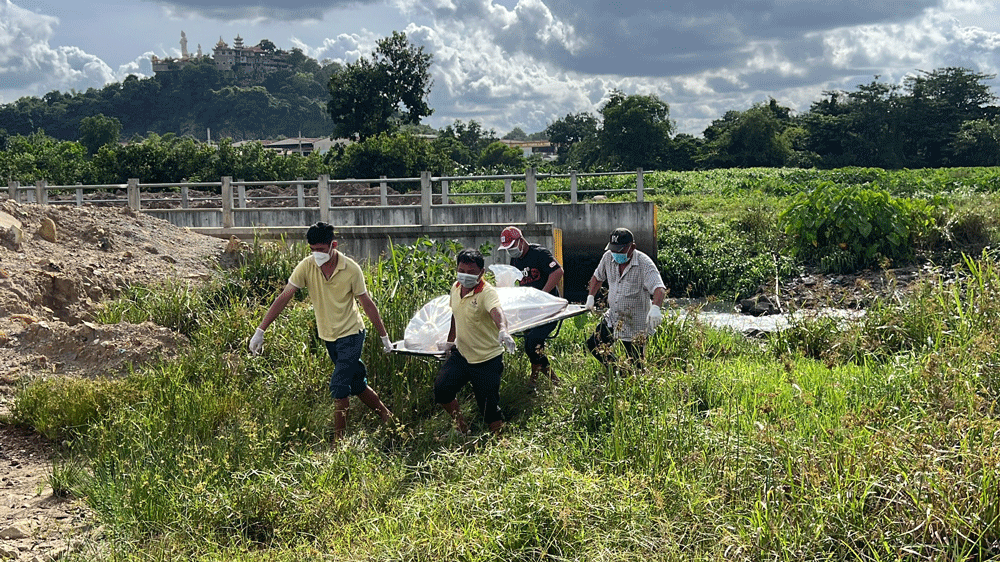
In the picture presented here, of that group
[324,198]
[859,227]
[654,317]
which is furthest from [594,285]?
[859,227]

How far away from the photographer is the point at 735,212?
24.9m

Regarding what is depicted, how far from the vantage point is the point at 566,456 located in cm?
534

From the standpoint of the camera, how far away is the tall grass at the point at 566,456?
412cm

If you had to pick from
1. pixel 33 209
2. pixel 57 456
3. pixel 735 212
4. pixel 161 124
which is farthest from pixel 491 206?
pixel 161 124

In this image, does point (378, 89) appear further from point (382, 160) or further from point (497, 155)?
point (497, 155)

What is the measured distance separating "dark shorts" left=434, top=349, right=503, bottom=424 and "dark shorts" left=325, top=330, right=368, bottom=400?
62 cm

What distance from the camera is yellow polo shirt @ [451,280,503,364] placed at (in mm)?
6191

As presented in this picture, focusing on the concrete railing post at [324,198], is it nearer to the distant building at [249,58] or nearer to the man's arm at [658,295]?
the man's arm at [658,295]

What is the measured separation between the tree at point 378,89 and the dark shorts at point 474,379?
33.2m

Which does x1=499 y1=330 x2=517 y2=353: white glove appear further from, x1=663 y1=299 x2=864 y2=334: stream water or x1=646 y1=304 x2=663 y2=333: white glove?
x1=663 y1=299 x2=864 y2=334: stream water

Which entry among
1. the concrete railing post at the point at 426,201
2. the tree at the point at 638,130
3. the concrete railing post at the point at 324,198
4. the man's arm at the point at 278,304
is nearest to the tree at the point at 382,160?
the concrete railing post at the point at 324,198

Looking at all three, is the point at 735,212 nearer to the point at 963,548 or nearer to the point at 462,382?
the point at 462,382

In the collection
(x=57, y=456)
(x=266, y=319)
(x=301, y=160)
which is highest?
(x=301, y=160)

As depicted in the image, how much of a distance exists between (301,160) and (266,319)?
32995 millimetres
